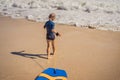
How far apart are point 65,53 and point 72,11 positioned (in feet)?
25.5

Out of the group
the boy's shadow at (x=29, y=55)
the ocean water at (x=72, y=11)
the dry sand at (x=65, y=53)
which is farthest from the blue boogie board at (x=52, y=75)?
the ocean water at (x=72, y=11)

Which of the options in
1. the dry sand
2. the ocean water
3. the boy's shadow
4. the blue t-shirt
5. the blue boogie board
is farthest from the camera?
the ocean water

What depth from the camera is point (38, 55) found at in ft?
23.0

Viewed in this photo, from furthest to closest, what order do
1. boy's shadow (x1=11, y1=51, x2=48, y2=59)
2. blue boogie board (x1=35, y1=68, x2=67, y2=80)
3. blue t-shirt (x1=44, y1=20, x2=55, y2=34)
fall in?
boy's shadow (x1=11, y1=51, x2=48, y2=59) < blue t-shirt (x1=44, y1=20, x2=55, y2=34) < blue boogie board (x1=35, y1=68, x2=67, y2=80)

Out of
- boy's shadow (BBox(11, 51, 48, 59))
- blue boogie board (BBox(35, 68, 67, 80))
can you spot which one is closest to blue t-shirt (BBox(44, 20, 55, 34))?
boy's shadow (BBox(11, 51, 48, 59))

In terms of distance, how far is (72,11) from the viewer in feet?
48.2

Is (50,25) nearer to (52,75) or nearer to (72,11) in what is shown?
(52,75)

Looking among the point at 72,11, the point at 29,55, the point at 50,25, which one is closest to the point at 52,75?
the point at 50,25

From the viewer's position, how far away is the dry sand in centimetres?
599

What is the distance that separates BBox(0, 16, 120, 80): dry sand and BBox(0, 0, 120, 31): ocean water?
1568 mm

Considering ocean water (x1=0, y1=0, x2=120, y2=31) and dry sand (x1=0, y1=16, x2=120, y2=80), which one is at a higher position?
ocean water (x1=0, y1=0, x2=120, y2=31)

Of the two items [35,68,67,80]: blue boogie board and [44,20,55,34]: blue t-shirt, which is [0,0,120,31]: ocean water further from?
[35,68,67,80]: blue boogie board

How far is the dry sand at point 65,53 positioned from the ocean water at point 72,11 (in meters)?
1.57

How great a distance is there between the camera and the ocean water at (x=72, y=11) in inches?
457
